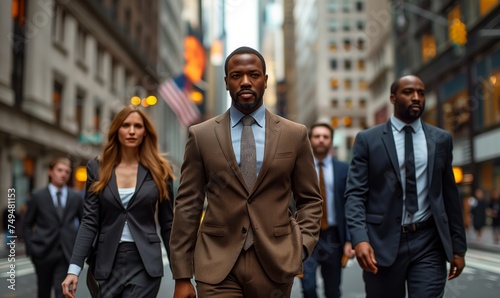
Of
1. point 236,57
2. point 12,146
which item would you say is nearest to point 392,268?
point 236,57

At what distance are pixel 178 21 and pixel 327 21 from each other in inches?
881

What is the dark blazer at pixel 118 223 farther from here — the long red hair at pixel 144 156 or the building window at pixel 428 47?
the building window at pixel 428 47

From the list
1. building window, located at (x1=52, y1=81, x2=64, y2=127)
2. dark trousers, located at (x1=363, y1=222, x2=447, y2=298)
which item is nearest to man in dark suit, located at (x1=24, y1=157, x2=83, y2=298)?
dark trousers, located at (x1=363, y1=222, x2=447, y2=298)

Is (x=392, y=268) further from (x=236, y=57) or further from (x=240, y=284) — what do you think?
(x=236, y=57)

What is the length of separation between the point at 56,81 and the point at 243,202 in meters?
32.5

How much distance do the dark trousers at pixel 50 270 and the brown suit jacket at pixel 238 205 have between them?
14.0 ft

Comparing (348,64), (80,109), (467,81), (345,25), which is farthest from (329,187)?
(348,64)

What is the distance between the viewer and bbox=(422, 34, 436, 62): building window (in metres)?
41.3

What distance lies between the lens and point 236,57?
11.5 ft

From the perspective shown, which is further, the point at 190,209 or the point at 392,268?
the point at 392,268

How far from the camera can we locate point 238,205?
3447 millimetres

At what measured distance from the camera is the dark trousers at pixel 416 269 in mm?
4594

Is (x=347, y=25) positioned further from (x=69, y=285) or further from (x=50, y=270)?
(x=69, y=285)

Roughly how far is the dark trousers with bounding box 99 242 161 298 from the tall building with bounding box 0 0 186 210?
22825 mm
